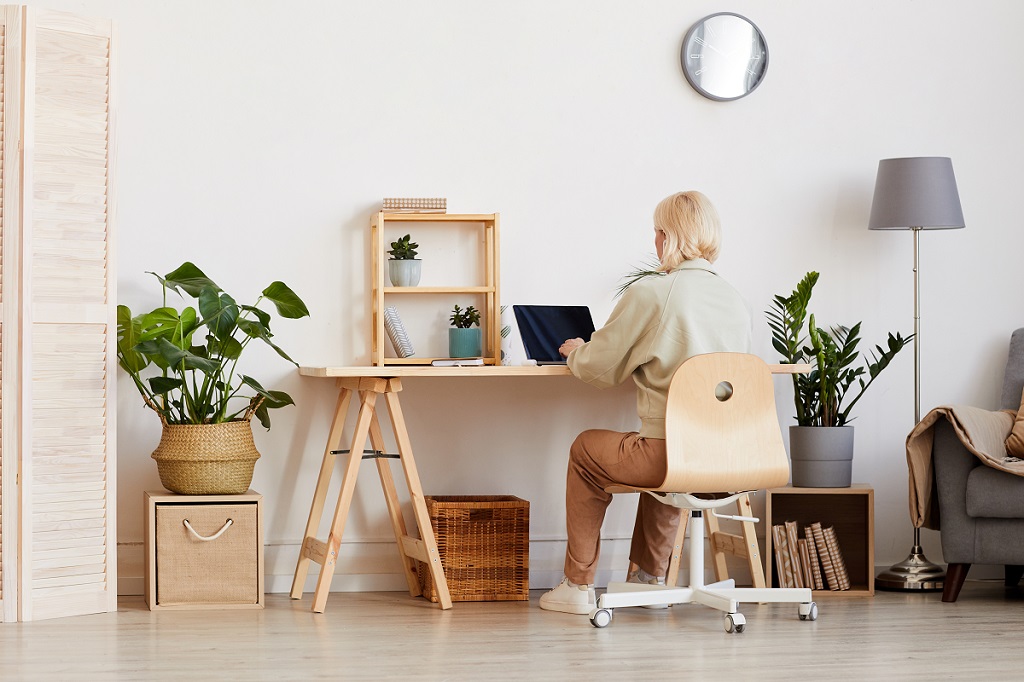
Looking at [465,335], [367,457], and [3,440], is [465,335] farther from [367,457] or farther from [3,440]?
[3,440]

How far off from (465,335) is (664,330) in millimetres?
823

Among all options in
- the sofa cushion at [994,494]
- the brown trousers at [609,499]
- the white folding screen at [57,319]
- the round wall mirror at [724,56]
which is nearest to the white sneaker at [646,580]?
the brown trousers at [609,499]

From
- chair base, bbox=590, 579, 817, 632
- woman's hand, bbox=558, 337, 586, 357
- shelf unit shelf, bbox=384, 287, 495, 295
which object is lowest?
chair base, bbox=590, 579, 817, 632

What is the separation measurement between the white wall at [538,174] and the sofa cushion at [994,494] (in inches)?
26.6

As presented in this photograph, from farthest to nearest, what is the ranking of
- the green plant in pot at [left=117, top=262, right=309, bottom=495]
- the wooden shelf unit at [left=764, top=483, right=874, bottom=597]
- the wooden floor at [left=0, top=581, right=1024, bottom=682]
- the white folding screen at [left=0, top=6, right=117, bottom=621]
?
1. the wooden shelf unit at [left=764, top=483, right=874, bottom=597]
2. the green plant in pot at [left=117, top=262, right=309, bottom=495]
3. the white folding screen at [left=0, top=6, right=117, bottom=621]
4. the wooden floor at [left=0, top=581, right=1024, bottom=682]

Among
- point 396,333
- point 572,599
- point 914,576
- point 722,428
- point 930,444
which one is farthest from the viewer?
point 914,576

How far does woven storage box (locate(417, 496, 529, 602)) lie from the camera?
138 inches

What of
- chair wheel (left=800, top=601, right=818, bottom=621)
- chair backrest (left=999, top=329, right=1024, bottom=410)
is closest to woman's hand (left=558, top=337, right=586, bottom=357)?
chair wheel (left=800, top=601, right=818, bottom=621)

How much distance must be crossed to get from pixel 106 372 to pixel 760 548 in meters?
2.14

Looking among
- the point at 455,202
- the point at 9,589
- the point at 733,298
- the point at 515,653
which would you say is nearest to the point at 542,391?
the point at 455,202

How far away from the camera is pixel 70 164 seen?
3283 mm

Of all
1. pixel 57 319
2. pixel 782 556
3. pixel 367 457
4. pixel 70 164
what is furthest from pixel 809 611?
pixel 70 164

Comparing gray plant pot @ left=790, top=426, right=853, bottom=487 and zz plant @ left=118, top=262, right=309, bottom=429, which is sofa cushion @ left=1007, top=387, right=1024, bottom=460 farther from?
zz plant @ left=118, top=262, right=309, bottom=429

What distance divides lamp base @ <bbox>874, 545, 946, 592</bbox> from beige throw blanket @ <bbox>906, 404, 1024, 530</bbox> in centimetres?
20
